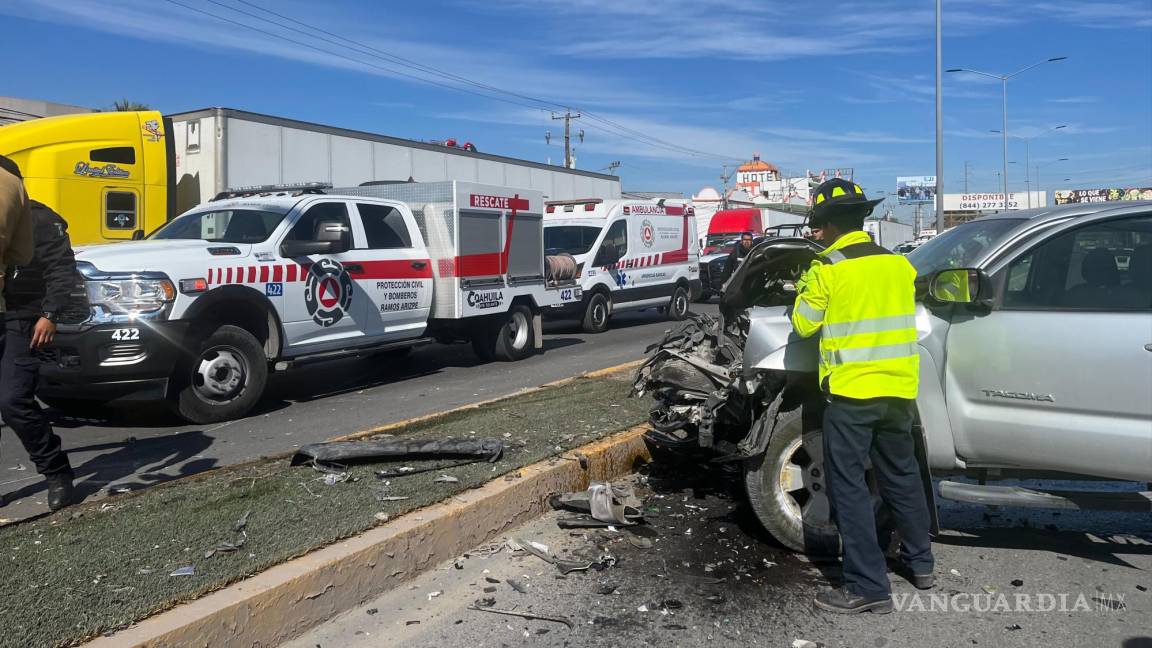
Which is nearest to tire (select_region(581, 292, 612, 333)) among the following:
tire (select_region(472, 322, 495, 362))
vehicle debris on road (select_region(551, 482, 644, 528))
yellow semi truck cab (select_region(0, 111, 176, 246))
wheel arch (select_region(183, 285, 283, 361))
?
tire (select_region(472, 322, 495, 362))

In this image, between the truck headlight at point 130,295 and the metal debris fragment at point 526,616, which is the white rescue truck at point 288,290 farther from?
the metal debris fragment at point 526,616

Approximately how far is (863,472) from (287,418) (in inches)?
221

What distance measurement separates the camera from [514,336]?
1177 centimetres

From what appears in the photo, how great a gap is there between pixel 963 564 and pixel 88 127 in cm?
1167

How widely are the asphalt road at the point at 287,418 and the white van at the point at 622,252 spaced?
2.30 metres

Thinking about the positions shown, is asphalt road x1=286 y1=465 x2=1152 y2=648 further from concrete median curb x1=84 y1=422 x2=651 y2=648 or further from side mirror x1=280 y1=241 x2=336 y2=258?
side mirror x1=280 y1=241 x2=336 y2=258

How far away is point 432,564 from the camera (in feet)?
14.3

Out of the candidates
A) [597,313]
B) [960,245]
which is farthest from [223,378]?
[597,313]

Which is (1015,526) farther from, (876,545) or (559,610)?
(559,610)

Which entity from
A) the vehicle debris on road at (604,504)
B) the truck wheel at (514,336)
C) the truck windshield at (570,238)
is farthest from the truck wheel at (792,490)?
the truck windshield at (570,238)

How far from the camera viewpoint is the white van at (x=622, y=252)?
15.3m

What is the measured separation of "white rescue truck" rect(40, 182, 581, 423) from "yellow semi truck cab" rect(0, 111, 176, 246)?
2986 mm

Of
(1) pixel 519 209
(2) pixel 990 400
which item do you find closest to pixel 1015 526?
(2) pixel 990 400

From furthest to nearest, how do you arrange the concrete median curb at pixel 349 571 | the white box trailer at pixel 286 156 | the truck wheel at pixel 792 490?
the white box trailer at pixel 286 156 → the truck wheel at pixel 792 490 → the concrete median curb at pixel 349 571
